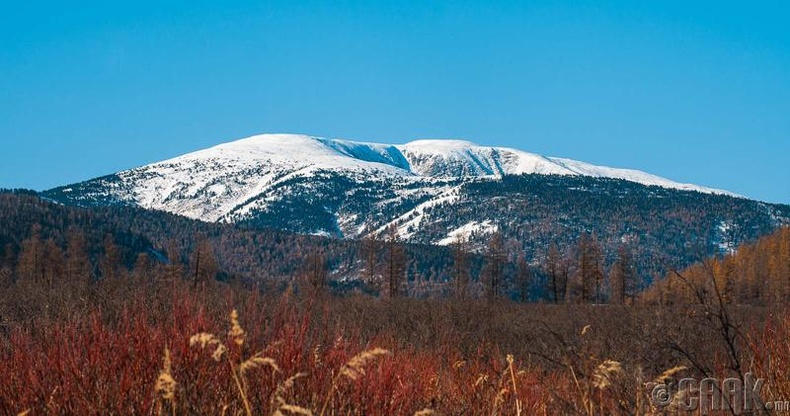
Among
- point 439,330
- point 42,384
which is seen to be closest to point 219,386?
point 42,384

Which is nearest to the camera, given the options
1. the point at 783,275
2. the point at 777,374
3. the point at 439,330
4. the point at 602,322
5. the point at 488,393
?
the point at 777,374

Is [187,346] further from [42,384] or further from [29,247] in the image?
[29,247]

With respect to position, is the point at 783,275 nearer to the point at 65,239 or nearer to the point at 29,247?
the point at 29,247

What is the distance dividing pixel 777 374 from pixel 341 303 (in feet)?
91.7

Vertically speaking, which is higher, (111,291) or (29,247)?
(29,247)

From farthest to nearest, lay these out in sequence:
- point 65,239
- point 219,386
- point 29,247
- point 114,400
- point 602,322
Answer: point 65,239 < point 29,247 < point 602,322 < point 219,386 < point 114,400

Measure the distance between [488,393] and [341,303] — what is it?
25.9 metres

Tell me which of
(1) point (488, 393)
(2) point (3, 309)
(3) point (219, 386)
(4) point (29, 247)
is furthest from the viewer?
(4) point (29, 247)

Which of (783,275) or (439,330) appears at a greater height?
(783,275)

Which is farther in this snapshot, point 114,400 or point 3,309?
point 3,309

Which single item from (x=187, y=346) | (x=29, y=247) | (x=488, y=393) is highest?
(x=29, y=247)

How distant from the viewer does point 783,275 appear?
8831 cm

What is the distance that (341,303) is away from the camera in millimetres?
34188

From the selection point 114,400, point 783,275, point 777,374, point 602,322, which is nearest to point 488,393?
point 777,374
